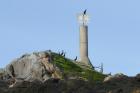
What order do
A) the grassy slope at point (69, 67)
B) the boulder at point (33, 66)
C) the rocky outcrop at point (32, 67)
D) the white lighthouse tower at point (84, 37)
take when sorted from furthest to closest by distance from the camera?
the white lighthouse tower at point (84, 37), the grassy slope at point (69, 67), the rocky outcrop at point (32, 67), the boulder at point (33, 66)

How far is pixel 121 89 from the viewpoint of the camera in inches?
2665

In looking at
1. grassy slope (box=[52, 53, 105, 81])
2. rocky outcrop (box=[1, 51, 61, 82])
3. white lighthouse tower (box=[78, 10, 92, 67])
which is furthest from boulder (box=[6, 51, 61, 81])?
white lighthouse tower (box=[78, 10, 92, 67])

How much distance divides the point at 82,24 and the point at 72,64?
128ft

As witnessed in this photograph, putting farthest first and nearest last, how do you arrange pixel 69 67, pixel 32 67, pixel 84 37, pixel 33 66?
pixel 84 37
pixel 69 67
pixel 33 66
pixel 32 67

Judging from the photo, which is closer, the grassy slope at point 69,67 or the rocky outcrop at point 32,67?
the rocky outcrop at point 32,67

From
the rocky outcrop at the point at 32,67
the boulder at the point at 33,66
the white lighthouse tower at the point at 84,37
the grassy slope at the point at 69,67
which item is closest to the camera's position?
the boulder at the point at 33,66

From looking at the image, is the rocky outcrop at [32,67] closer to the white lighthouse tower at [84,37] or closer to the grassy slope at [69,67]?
the grassy slope at [69,67]

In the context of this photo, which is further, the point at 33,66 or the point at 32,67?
the point at 33,66

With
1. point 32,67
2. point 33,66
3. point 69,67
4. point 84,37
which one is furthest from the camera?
point 84,37

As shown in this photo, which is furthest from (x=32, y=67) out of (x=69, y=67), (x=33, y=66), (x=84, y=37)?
(x=84, y=37)

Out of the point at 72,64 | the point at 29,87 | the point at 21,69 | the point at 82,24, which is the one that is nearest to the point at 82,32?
the point at 82,24

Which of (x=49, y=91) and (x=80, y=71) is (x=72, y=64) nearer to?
(x=80, y=71)

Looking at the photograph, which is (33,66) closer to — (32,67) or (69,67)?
(32,67)

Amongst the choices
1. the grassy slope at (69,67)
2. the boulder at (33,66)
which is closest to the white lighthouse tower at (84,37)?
the grassy slope at (69,67)
